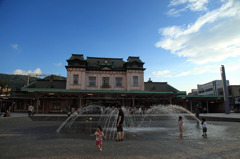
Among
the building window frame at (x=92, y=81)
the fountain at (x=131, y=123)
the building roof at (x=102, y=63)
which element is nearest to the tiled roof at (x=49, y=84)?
the building roof at (x=102, y=63)

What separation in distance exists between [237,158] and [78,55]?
3514cm

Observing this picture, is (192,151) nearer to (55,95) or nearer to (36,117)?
(36,117)

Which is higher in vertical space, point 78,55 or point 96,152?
point 78,55

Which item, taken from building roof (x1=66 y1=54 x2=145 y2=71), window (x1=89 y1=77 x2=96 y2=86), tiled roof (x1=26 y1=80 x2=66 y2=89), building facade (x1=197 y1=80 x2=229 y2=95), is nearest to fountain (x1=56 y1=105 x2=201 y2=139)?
window (x1=89 y1=77 x2=96 y2=86)

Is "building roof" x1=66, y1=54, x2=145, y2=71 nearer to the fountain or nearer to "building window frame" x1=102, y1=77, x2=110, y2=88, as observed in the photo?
"building window frame" x1=102, y1=77, x2=110, y2=88

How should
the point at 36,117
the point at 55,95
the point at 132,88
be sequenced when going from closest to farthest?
the point at 36,117, the point at 55,95, the point at 132,88

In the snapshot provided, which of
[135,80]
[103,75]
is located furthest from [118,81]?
[135,80]

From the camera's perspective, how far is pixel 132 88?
118 feet

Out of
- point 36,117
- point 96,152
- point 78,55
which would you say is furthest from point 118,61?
Result: point 96,152

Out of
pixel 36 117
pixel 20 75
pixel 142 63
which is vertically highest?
pixel 20 75

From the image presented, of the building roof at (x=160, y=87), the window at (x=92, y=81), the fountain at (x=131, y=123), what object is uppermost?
the window at (x=92, y=81)

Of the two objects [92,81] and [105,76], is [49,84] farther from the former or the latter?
[105,76]

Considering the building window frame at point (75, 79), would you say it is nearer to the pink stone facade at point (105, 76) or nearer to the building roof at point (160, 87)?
the pink stone facade at point (105, 76)

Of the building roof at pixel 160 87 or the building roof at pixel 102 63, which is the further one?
the building roof at pixel 160 87
